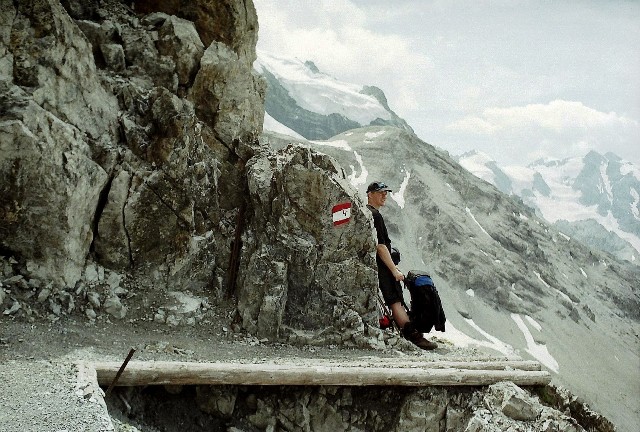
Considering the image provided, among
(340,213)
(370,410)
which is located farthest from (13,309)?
(340,213)

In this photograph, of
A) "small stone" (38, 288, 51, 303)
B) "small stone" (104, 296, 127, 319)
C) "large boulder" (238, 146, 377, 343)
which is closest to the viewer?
"small stone" (38, 288, 51, 303)

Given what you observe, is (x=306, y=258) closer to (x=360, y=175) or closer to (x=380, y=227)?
(x=380, y=227)

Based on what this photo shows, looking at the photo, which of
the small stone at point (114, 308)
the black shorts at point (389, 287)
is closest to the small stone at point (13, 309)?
the small stone at point (114, 308)

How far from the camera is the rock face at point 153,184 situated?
11039 mm

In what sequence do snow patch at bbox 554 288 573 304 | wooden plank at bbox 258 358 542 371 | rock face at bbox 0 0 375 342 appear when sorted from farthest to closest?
snow patch at bbox 554 288 573 304
rock face at bbox 0 0 375 342
wooden plank at bbox 258 358 542 371

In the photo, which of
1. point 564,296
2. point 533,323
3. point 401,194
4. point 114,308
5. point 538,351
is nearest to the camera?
point 114,308

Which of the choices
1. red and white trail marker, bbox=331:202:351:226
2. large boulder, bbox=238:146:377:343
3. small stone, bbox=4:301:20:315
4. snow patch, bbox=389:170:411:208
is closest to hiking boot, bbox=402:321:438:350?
large boulder, bbox=238:146:377:343

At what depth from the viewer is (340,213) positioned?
44.7 feet

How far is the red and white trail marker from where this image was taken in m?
13.6

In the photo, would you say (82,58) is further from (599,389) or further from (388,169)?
(388,169)

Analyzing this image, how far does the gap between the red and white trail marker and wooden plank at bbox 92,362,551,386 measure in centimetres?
484

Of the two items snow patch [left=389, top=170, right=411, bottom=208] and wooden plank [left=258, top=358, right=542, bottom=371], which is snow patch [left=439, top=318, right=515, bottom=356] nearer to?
snow patch [left=389, top=170, right=411, bottom=208]

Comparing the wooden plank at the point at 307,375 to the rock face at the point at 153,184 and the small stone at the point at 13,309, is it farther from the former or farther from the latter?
the small stone at the point at 13,309

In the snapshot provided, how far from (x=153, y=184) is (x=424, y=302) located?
8688mm
